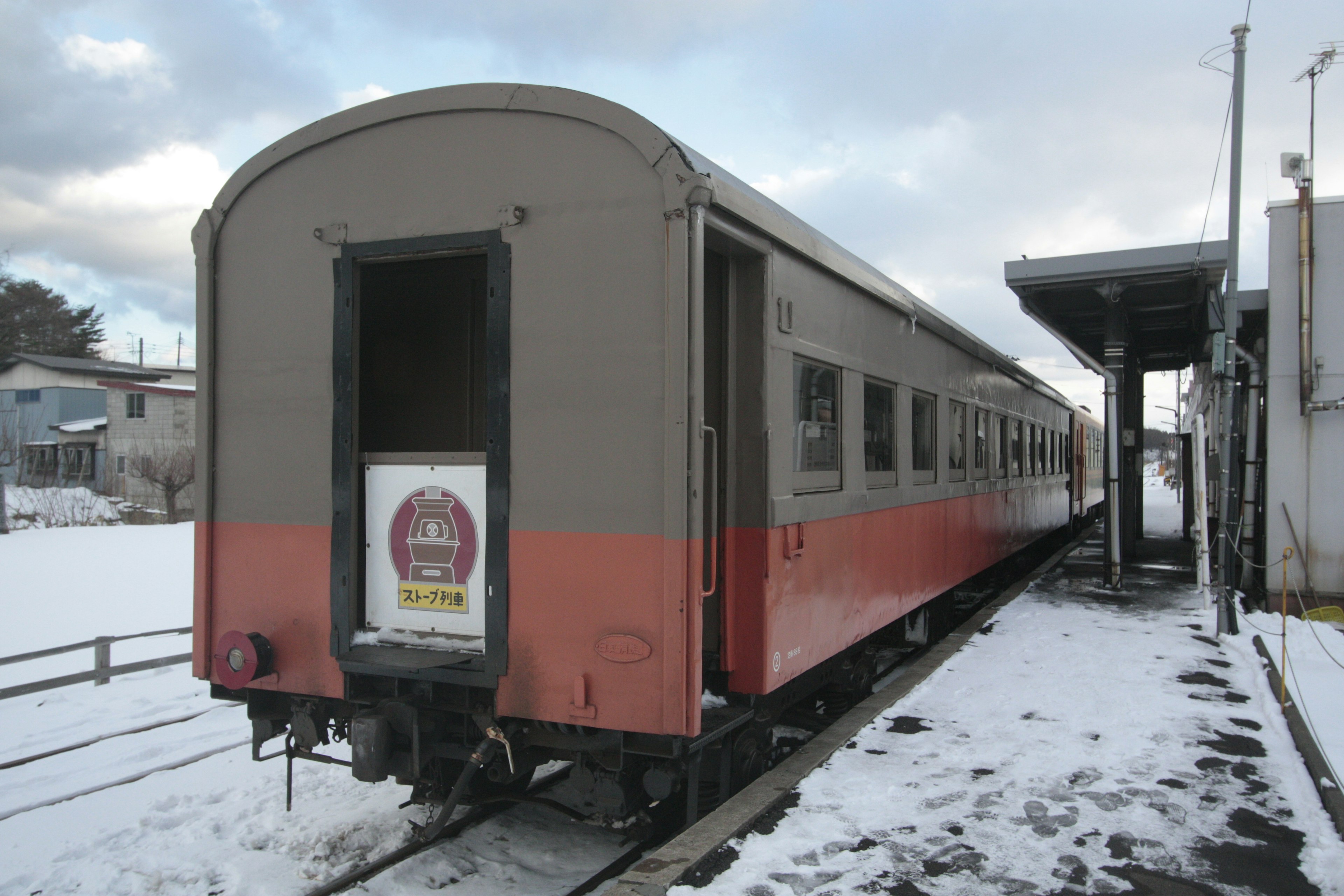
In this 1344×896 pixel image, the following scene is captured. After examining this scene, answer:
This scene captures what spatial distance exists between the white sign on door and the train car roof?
4.91 feet

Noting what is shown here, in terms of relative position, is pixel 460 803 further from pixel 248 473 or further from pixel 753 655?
pixel 248 473

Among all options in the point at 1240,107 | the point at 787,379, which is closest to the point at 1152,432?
the point at 1240,107

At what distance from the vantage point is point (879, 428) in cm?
593

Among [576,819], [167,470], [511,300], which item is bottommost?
[576,819]

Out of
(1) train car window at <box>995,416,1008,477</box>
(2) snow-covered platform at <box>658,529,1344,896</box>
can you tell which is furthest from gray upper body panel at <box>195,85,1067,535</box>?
(1) train car window at <box>995,416,1008,477</box>

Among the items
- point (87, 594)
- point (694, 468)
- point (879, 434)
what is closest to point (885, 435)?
point (879, 434)

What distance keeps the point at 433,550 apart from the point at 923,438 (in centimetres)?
421

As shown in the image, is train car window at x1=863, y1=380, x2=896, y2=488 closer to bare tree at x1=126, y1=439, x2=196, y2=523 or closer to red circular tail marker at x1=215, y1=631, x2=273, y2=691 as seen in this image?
red circular tail marker at x1=215, y1=631, x2=273, y2=691

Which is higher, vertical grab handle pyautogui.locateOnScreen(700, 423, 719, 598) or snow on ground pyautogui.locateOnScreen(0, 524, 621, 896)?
vertical grab handle pyautogui.locateOnScreen(700, 423, 719, 598)

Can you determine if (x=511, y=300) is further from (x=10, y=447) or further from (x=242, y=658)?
(x=10, y=447)

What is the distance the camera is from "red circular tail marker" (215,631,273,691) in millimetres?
4070

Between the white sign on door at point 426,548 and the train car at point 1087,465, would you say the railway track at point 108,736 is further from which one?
the train car at point 1087,465

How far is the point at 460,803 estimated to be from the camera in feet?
14.3

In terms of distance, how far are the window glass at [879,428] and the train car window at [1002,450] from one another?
421 centimetres
